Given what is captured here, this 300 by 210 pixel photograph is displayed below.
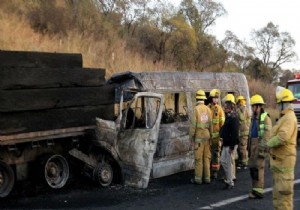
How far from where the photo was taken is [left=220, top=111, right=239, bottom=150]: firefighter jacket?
335 inches

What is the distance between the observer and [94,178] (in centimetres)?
834

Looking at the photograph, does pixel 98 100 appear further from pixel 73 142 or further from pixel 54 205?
pixel 54 205

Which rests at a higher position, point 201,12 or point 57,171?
point 201,12

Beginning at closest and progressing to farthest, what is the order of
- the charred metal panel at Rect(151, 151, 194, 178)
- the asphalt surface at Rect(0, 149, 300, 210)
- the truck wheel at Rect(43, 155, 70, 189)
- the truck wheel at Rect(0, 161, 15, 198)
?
the asphalt surface at Rect(0, 149, 300, 210) → the truck wheel at Rect(0, 161, 15, 198) → the truck wheel at Rect(43, 155, 70, 189) → the charred metal panel at Rect(151, 151, 194, 178)

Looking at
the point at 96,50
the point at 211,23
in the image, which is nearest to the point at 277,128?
the point at 96,50

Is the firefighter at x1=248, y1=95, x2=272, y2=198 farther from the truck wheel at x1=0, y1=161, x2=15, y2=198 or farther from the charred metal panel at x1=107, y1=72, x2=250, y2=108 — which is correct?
the truck wheel at x1=0, y1=161, x2=15, y2=198

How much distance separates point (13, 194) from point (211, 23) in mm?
42110

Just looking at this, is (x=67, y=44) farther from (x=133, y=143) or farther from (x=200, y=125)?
(x=133, y=143)

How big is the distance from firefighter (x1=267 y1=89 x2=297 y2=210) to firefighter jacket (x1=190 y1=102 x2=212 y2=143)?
2962 millimetres

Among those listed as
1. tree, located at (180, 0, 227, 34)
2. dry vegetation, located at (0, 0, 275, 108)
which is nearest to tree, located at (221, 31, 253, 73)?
tree, located at (180, 0, 227, 34)

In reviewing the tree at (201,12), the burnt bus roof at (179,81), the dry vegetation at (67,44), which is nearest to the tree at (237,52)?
the tree at (201,12)

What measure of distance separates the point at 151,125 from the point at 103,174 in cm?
133

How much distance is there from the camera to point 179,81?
388 inches

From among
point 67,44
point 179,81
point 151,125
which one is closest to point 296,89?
point 179,81
